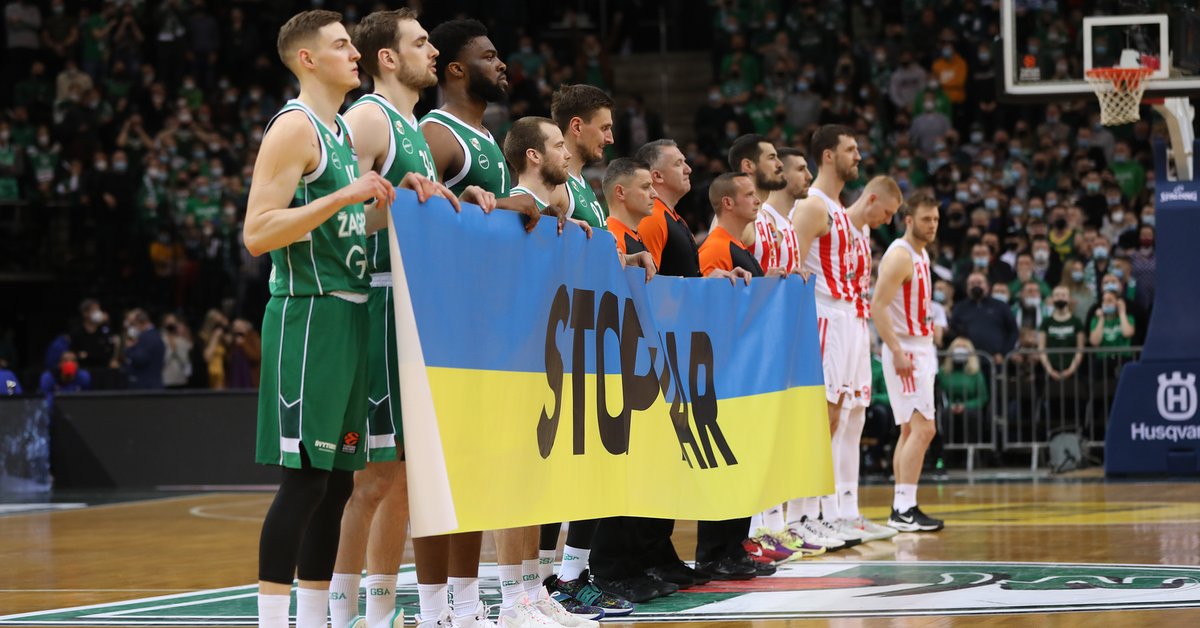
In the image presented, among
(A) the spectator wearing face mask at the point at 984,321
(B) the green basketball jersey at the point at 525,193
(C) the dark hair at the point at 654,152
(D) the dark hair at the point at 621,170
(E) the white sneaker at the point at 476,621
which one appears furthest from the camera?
(A) the spectator wearing face mask at the point at 984,321

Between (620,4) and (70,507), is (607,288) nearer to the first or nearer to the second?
(70,507)

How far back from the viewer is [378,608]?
548 centimetres

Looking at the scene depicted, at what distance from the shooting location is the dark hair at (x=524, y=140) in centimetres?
630

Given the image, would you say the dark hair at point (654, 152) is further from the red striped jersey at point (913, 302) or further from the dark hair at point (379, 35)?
the red striped jersey at point (913, 302)

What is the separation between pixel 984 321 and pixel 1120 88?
362cm

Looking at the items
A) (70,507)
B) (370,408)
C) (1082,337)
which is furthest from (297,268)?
(1082,337)

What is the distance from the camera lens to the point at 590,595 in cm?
668

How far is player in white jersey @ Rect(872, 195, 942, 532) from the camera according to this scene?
1010 cm

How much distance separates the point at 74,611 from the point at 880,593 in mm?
3538

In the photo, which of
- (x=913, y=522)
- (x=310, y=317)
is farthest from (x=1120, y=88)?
(x=310, y=317)

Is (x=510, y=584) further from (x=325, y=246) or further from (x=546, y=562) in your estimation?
(x=325, y=246)

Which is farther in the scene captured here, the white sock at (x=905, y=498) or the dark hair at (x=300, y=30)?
the white sock at (x=905, y=498)

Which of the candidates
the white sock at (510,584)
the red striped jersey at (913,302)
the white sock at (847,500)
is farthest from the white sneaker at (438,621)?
the red striped jersey at (913,302)

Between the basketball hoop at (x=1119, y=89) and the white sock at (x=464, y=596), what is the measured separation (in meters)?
8.98
